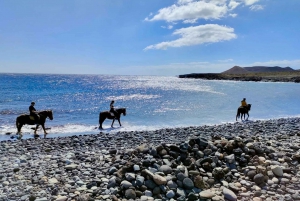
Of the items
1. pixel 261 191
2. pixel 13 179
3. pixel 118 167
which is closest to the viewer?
pixel 261 191

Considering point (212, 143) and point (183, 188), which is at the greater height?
point (212, 143)

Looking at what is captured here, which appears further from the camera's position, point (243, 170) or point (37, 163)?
point (37, 163)

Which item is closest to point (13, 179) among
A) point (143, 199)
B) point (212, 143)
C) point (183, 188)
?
point (143, 199)

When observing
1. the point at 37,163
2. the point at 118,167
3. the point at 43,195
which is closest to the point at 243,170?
the point at 118,167

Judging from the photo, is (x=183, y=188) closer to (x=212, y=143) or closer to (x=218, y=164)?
(x=218, y=164)

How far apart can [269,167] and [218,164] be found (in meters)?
1.44

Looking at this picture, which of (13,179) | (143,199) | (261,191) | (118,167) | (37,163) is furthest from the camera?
(37,163)

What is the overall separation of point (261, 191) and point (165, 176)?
8.07 feet

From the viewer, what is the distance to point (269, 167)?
709cm

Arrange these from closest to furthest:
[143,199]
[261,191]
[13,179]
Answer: [143,199] → [261,191] → [13,179]

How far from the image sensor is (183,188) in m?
6.27

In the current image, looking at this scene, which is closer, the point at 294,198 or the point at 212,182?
the point at 294,198

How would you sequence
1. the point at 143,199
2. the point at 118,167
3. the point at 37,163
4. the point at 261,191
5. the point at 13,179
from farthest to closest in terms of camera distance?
the point at 37,163, the point at 118,167, the point at 13,179, the point at 261,191, the point at 143,199

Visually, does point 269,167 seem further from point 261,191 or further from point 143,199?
point 143,199
